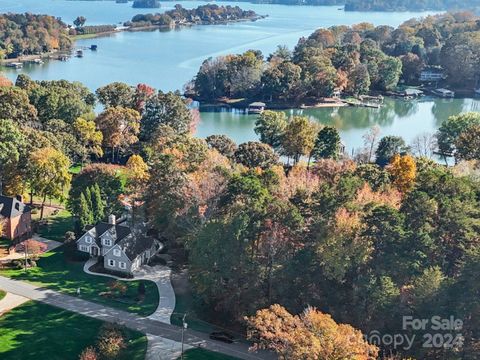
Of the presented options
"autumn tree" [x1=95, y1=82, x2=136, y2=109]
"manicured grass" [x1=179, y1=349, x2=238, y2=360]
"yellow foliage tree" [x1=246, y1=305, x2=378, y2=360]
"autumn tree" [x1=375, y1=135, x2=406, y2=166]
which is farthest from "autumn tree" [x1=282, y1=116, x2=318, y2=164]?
"yellow foliage tree" [x1=246, y1=305, x2=378, y2=360]

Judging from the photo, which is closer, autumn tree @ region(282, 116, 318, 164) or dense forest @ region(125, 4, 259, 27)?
autumn tree @ region(282, 116, 318, 164)

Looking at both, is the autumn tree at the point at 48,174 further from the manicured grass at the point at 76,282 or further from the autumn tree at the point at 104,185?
the manicured grass at the point at 76,282

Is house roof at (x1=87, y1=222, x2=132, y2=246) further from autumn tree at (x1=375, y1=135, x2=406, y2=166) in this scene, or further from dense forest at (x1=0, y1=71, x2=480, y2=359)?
autumn tree at (x1=375, y1=135, x2=406, y2=166)

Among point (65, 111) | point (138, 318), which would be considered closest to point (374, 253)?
point (138, 318)

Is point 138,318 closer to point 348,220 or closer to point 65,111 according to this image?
point 348,220

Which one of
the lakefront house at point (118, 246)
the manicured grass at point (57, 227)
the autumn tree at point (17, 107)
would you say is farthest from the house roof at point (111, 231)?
the autumn tree at point (17, 107)

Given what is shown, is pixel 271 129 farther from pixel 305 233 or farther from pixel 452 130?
pixel 305 233
